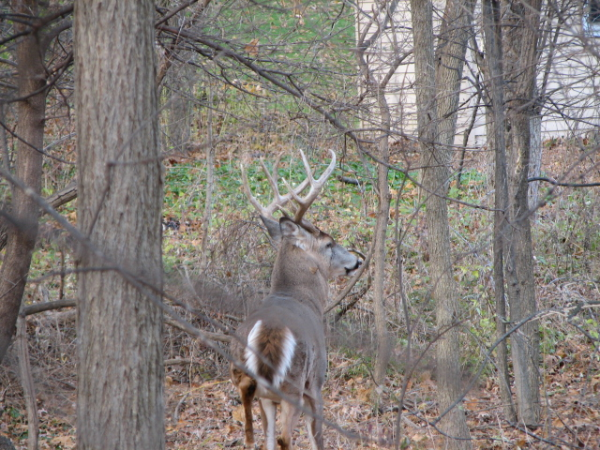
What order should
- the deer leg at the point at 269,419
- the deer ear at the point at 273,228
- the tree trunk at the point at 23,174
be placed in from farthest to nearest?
the deer ear at the point at 273,228, the deer leg at the point at 269,419, the tree trunk at the point at 23,174

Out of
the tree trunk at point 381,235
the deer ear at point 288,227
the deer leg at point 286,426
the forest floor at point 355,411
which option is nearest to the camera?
the deer leg at point 286,426

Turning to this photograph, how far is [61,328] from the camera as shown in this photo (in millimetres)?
7742

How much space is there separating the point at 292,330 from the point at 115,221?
2549 millimetres

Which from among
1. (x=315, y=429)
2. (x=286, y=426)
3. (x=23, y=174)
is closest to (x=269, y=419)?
(x=286, y=426)

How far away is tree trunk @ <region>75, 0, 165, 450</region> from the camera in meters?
2.90

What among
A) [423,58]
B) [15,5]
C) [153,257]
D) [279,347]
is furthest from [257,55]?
[153,257]

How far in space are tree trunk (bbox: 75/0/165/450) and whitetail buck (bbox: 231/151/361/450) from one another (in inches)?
40.9

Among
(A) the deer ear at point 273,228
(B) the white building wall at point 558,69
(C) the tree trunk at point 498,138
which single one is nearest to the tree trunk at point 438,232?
(B) the white building wall at point 558,69

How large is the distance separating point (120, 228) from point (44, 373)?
14.0 ft

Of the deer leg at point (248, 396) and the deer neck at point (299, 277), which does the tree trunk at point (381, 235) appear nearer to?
the deer neck at point (299, 277)

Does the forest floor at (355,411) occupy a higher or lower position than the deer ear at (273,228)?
lower

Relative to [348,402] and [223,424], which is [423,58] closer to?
[348,402]

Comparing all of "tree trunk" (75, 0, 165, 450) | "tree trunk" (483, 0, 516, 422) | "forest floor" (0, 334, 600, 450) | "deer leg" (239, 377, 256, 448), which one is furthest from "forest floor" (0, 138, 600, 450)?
"tree trunk" (75, 0, 165, 450)

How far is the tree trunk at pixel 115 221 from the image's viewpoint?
2.90 metres
